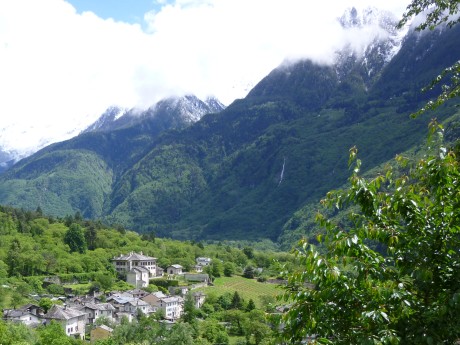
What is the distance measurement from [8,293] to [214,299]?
99.8 feet

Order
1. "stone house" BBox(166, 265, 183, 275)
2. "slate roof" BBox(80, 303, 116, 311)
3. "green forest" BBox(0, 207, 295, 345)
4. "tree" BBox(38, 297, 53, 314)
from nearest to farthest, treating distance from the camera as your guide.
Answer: "green forest" BBox(0, 207, 295, 345) < "tree" BBox(38, 297, 53, 314) < "slate roof" BBox(80, 303, 116, 311) < "stone house" BBox(166, 265, 183, 275)

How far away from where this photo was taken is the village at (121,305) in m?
61.8

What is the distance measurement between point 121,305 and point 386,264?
71354 millimetres

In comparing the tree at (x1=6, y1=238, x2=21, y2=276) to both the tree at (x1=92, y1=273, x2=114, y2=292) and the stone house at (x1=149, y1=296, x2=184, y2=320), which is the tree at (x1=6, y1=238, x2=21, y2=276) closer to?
the tree at (x1=92, y1=273, x2=114, y2=292)

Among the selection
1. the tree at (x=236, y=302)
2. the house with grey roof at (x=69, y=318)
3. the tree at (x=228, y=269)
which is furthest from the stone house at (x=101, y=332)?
the tree at (x=228, y=269)

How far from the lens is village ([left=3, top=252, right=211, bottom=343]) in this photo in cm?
6184

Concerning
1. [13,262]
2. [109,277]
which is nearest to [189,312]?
[109,277]

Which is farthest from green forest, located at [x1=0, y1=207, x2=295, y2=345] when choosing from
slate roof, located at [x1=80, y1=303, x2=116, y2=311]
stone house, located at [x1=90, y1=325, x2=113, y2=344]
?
slate roof, located at [x1=80, y1=303, x2=116, y2=311]

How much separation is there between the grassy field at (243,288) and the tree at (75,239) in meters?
28.7

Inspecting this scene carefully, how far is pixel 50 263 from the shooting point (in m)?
90.1

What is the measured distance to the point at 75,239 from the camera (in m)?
104

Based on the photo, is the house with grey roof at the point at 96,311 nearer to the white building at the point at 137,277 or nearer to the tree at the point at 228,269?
the white building at the point at 137,277

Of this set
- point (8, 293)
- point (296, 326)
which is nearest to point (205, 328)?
point (8, 293)

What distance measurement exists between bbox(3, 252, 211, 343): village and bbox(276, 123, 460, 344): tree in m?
54.7
